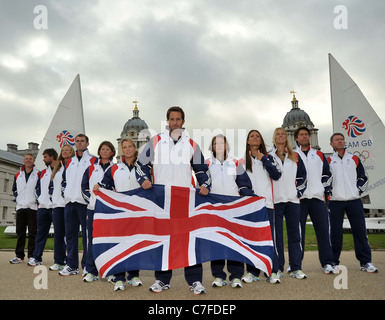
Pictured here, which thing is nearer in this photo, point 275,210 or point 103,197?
point 103,197

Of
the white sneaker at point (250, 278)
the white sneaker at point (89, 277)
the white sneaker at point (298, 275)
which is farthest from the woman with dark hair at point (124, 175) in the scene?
the white sneaker at point (298, 275)

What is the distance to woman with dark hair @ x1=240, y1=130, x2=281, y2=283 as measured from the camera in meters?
4.46

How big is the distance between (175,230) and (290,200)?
190 centimetres

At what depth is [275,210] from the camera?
472 cm

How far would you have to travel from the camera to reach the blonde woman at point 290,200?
4.57m

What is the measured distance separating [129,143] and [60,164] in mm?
2029

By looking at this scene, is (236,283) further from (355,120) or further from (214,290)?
(355,120)

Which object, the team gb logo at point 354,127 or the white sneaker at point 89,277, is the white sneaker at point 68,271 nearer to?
the white sneaker at point 89,277

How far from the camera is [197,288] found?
3.52 meters

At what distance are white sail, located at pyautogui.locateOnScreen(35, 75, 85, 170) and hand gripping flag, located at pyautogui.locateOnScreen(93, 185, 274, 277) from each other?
7373mm

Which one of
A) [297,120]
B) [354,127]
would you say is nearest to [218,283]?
[354,127]
